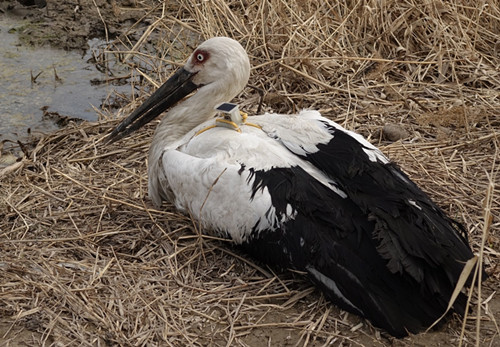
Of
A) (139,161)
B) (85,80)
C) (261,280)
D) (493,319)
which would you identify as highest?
(493,319)

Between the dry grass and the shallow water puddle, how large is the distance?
30 centimetres

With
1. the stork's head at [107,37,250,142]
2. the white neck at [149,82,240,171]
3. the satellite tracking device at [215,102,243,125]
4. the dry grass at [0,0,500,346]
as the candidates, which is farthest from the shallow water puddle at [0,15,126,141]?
the satellite tracking device at [215,102,243,125]

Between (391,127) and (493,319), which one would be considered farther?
(391,127)

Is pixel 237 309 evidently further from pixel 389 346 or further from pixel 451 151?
pixel 451 151

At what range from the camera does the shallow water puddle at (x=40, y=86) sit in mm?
5832

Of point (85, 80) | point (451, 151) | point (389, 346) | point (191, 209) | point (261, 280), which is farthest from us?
point (85, 80)

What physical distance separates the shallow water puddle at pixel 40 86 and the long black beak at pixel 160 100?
50.0 inches

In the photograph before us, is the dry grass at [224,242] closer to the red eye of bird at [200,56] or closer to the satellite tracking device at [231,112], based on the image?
the satellite tracking device at [231,112]

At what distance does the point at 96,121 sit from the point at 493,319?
3485mm

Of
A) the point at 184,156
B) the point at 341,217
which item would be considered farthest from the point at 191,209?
the point at 341,217

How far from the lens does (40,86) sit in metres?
6.33

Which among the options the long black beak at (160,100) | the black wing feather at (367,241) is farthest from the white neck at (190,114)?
the black wing feather at (367,241)

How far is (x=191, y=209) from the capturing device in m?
3.89

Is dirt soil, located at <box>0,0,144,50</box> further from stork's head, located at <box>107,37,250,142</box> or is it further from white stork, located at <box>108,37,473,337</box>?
white stork, located at <box>108,37,473,337</box>
